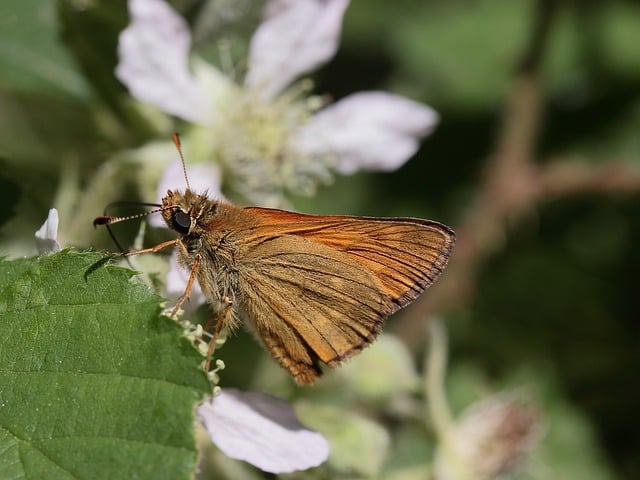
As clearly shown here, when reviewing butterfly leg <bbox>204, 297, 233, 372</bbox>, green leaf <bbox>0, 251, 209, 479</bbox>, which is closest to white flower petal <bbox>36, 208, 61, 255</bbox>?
green leaf <bbox>0, 251, 209, 479</bbox>

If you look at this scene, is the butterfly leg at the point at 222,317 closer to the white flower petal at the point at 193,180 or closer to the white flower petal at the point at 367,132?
the white flower petal at the point at 193,180

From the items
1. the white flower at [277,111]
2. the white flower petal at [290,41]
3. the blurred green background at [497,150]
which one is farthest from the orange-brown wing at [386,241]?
the white flower petal at [290,41]

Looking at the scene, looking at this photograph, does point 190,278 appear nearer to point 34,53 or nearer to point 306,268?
point 306,268

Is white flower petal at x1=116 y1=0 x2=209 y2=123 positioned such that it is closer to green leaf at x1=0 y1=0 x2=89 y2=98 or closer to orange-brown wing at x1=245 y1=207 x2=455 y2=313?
green leaf at x1=0 y1=0 x2=89 y2=98

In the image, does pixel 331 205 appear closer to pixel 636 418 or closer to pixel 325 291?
pixel 636 418

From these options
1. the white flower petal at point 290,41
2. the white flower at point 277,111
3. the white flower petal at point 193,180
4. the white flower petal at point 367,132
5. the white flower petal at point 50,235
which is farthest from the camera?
the white flower petal at point 367,132

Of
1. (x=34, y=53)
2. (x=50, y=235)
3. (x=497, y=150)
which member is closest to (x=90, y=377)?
(x=50, y=235)

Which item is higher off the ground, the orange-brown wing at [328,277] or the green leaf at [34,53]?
the green leaf at [34,53]
